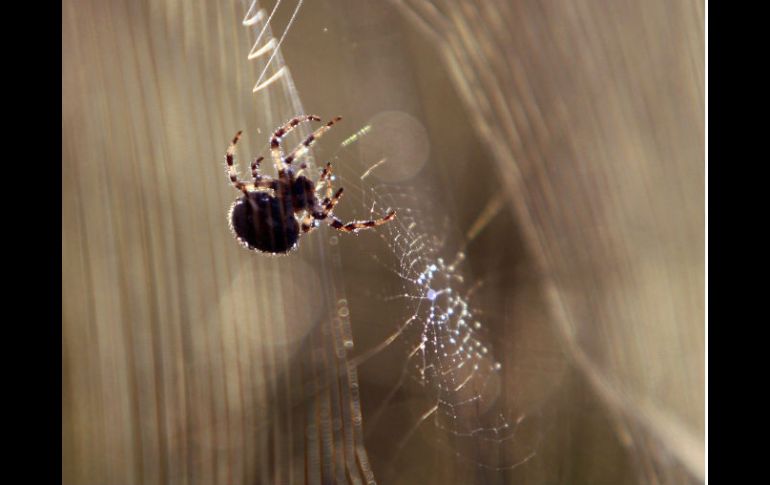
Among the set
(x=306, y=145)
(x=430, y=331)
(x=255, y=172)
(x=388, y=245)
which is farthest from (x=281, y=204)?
(x=430, y=331)

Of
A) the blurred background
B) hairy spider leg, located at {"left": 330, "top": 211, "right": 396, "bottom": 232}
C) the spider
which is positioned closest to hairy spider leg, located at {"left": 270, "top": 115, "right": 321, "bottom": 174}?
the spider

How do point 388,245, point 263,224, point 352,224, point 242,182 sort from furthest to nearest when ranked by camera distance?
1. point 388,245
2. point 352,224
3. point 242,182
4. point 263,224

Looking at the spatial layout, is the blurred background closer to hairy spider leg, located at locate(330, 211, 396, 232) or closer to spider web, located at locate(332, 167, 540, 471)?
spider web, located at locate(332, 167, 540, 471)

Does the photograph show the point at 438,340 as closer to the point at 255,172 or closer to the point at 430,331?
the point at 430,331

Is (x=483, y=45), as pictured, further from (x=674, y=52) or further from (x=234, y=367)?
(x=234, y=367)

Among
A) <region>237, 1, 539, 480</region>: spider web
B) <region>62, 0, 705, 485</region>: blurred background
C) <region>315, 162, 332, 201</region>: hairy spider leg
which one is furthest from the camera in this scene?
<region>237, 1, 539, 480</region>: spider web
